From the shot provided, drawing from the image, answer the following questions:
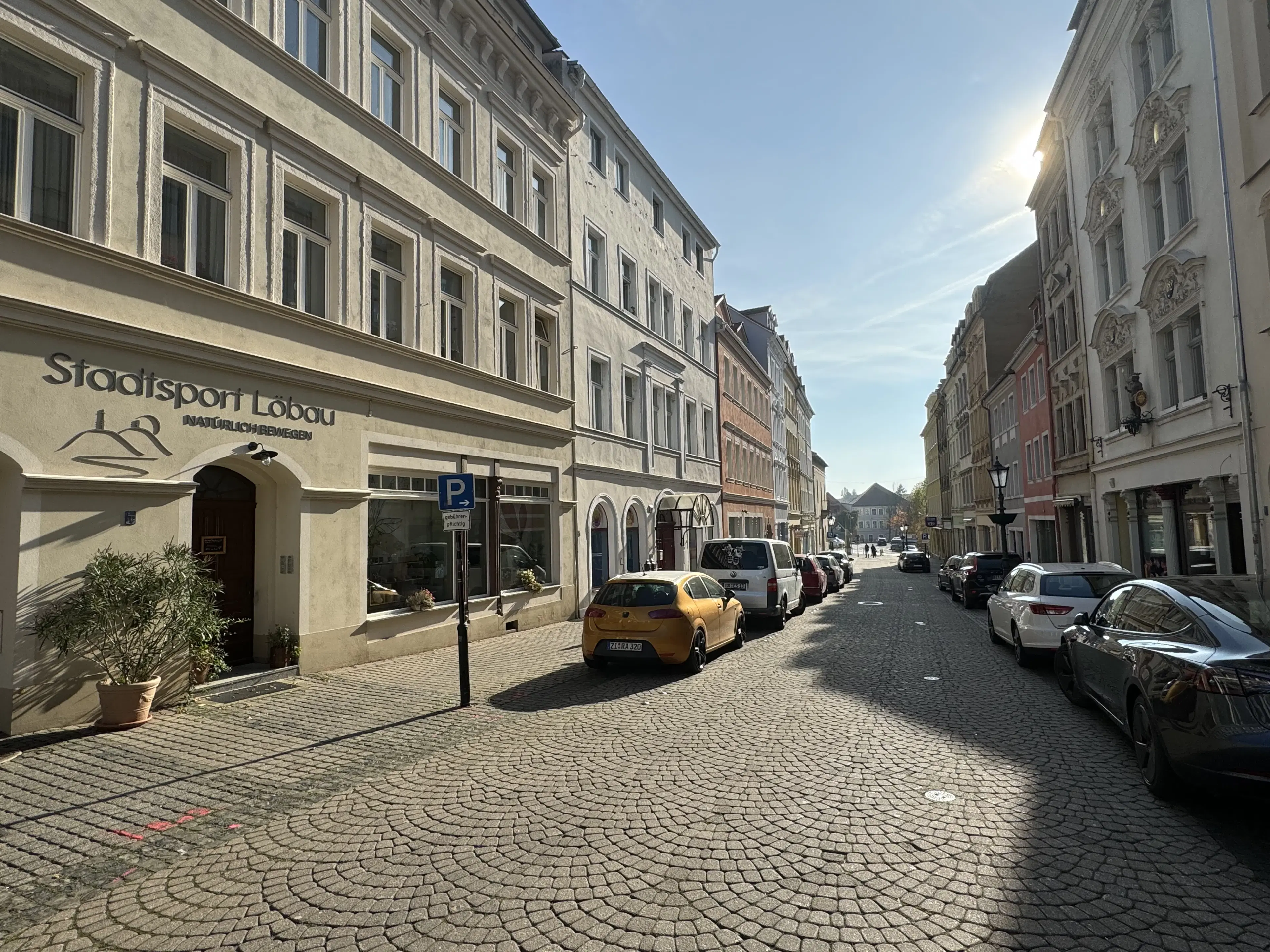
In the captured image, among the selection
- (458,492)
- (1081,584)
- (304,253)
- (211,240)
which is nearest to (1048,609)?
(1081,584)

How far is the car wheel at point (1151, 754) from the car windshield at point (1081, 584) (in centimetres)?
537

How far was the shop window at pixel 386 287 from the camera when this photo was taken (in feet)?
41.6

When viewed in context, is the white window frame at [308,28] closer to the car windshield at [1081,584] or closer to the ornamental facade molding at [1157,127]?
the car windshield at [1081,584]

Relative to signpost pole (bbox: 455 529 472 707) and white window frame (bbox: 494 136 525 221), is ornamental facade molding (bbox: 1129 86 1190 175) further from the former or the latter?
signpost pole (bbox: 455 529 472 707)

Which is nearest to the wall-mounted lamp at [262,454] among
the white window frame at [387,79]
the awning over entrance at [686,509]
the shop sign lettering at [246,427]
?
the shop sign lettering at [246,427]

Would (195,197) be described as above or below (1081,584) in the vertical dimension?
above

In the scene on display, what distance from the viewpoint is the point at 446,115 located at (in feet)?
49.3

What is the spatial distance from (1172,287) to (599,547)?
48.8 feet

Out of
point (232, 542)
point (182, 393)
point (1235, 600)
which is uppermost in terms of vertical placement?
point (182, 393)

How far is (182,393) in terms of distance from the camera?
8977 millimetres

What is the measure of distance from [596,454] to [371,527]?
902cm

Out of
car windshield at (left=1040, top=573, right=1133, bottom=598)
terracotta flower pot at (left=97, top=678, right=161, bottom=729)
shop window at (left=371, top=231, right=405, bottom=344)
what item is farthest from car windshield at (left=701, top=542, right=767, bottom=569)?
terracotta flower pot at (left=97, top=678, right=161, bottom=729)

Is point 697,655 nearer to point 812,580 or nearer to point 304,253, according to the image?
point 304,253

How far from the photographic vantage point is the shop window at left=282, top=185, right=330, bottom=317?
1105 cm
